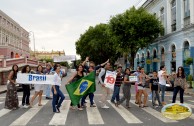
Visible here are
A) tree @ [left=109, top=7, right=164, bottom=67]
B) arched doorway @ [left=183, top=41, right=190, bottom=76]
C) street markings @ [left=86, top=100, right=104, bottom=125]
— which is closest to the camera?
street markings @ [left=86, top=100, right=104, bottom=125]

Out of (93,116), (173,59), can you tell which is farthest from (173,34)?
(93,116)

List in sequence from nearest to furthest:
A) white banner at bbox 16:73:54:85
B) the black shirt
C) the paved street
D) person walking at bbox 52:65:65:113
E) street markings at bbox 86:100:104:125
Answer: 1. the paved street
2. street markings at bbox 86:100:104:125
3. person walking at bbox 52:65:65:113
4. the black shirt
5. white banner at bbox 16:73:54:85

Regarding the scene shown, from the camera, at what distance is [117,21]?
3375 cm

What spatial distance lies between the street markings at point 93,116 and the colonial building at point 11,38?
47.0 metres

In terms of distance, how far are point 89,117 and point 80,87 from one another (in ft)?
7.51

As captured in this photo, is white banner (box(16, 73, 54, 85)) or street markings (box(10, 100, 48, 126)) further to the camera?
white banner (box(16, 73, 54, 85))

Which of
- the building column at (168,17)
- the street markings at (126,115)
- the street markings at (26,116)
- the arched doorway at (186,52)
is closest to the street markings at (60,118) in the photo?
the street markings at (26,116)

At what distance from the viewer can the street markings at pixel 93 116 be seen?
8.96 meters

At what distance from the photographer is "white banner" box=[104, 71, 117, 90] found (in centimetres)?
1232

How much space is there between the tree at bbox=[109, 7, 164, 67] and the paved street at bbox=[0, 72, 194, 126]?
21735 millimetres

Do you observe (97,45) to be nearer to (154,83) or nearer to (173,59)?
(173,59)

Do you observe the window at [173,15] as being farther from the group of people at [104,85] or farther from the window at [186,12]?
the group of people at [104,85]

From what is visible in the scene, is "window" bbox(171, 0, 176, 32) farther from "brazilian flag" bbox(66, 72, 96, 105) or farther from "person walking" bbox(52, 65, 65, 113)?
"person walking" bbox(52, 65, 65, 113)

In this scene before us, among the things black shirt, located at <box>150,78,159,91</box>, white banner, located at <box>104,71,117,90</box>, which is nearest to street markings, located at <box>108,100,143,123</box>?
white banner, located at <box>104,71,117,90</box>
